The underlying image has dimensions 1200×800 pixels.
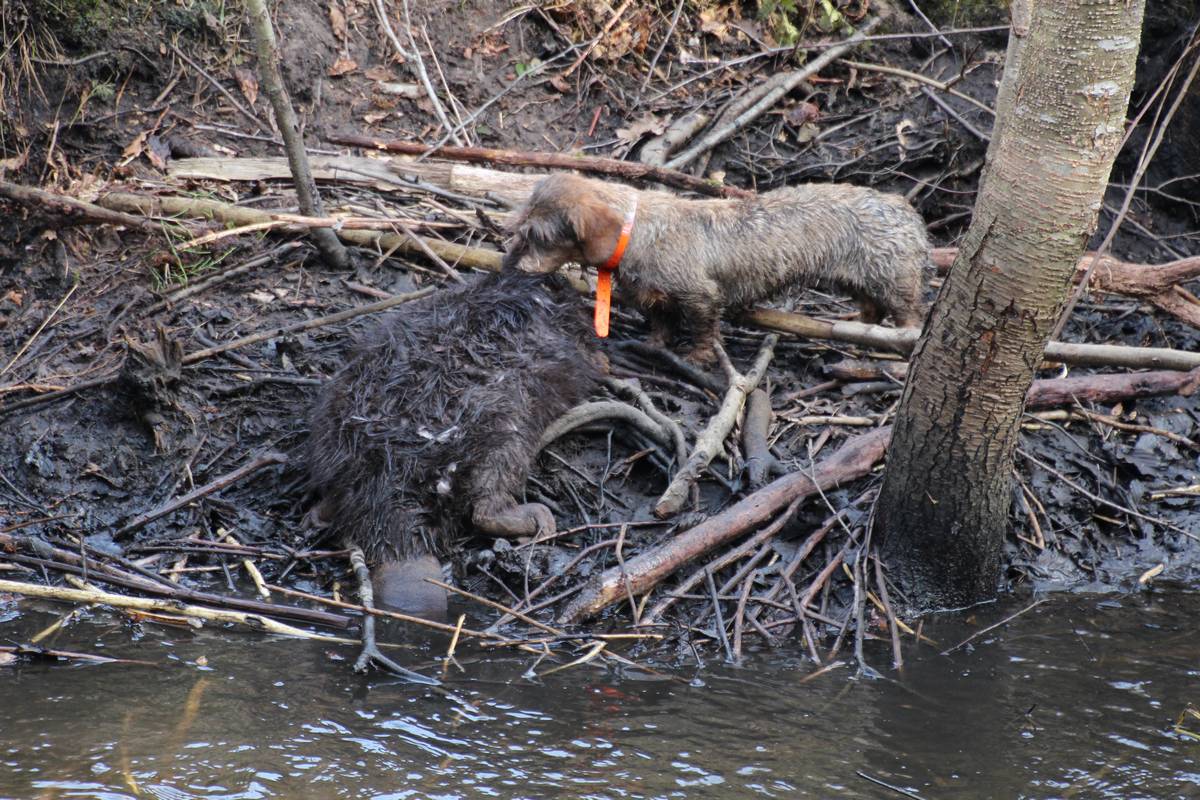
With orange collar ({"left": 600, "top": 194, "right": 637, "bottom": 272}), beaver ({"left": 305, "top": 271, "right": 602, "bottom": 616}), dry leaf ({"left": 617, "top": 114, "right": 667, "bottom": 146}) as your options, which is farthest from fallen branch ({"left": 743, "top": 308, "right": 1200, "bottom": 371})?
dry leaf ({"left": 617, "top": 114, "right": 667, "bottom": 146})

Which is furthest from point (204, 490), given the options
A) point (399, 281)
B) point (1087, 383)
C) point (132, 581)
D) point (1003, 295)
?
point (1087, 383)

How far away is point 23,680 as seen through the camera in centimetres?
444

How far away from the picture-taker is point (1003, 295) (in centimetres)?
433

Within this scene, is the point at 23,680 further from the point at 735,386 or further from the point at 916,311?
the point at 916,311

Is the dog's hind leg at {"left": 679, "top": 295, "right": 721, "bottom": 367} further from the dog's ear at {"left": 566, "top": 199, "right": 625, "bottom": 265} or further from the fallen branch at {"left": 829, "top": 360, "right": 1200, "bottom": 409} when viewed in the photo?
the fallen branch at {"left": 829, "top": 360, "right": 1200, "bottom": 409}

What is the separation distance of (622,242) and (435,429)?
1570mm

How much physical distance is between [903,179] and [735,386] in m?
3.35

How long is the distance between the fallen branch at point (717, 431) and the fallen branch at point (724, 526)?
21cm

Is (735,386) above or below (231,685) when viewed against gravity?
above

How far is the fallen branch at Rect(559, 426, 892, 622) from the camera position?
5016mm

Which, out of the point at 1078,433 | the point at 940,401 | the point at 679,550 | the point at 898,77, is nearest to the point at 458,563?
the point at 679,550

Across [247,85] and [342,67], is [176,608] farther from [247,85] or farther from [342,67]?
[342,67]

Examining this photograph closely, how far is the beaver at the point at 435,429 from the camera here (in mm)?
5383

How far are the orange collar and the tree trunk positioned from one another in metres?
2.05
